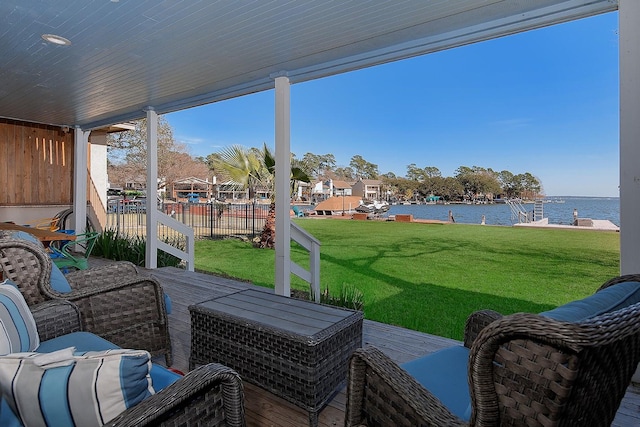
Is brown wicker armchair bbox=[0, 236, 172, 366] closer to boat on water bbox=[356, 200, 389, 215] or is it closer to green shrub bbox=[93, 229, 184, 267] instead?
green shrub bbox=[93, 229, 184, 267]

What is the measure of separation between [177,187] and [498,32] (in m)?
24.3

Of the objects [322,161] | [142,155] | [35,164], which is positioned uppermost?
[322,161]

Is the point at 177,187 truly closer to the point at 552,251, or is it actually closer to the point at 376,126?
the point at 376,126

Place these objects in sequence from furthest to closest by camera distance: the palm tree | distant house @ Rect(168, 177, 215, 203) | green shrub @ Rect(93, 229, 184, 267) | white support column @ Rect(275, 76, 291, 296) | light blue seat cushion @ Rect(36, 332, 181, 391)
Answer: distant house @ Rect(168, 177, 215, 203)
the palm tree
green shrub @ Rect(93, 229, 184, 267)
white support column @ Rect(275, 76, 291, 296)
light blue seat cushion @ Rect(36, 332, 181, 391)

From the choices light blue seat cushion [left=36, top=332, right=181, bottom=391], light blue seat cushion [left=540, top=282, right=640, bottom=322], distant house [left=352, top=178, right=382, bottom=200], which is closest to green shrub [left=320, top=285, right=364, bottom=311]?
light blue seat cushion [left=36, top=332, right=181, bottom=391]

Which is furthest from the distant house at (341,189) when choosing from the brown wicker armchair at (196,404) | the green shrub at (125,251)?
the brown wicker armchair at (196,404)

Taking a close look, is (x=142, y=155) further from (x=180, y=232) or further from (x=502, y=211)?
(x=502, y=211)

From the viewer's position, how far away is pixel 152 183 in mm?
5555

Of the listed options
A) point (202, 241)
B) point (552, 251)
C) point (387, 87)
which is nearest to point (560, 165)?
point (387, 87)

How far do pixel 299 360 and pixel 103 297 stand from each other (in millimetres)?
1293

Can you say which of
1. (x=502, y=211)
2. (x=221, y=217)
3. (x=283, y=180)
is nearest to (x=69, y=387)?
(x=283, y=180)

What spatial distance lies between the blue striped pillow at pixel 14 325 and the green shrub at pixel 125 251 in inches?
195

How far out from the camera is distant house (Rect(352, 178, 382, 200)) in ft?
90.0

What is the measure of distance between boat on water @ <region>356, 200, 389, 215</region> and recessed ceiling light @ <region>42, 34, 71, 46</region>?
2263 cm
